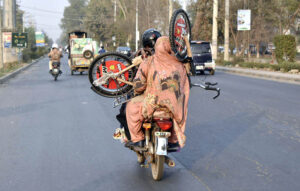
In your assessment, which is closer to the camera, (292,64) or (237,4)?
(292,64)

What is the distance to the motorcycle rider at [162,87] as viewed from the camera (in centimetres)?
530

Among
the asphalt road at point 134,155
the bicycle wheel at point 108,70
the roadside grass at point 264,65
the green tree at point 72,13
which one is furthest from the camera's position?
the green tree at point 72,13

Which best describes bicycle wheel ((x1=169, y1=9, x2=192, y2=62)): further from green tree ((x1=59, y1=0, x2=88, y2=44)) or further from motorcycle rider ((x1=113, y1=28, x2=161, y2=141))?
green tree ((x1=59, y1=0, x2=88, y2=44))

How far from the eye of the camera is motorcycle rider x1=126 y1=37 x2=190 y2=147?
5305mm

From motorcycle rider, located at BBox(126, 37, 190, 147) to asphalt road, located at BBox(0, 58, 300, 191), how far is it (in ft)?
2.40

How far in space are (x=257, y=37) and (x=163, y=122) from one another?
44.7 meters

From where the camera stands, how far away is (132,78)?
19.3 feet

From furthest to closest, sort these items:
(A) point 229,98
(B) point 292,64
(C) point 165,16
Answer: (C) point 165,16, (B) point 292,64, (A) point 229,98

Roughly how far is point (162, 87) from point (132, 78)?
684 millimetres

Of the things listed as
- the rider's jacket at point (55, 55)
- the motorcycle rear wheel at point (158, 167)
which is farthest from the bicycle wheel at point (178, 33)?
the rider's jacket at point (55, 55)

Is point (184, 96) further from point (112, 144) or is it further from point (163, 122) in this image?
point (112, 144)

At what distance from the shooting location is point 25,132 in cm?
901

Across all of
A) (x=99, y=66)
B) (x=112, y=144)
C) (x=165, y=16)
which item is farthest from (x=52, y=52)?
(x=165, y=16)

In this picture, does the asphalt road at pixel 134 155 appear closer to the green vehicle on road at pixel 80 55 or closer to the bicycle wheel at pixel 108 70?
the bicycle wheel at pixel 108 70
